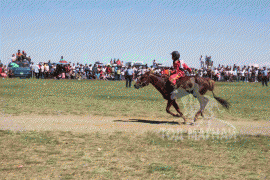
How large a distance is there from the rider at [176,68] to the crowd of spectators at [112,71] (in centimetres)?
3143

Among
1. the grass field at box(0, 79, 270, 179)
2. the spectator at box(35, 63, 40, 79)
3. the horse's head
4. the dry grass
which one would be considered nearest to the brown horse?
the horse's head

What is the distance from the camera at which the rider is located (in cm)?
1045

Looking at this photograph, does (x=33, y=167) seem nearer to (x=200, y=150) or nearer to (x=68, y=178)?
(x=68, y=178)

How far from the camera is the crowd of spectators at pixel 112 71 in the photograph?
4450cm

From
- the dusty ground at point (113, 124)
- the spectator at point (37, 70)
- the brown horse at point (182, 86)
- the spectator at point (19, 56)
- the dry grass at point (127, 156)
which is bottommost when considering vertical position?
the dry grass at point (127, 156)


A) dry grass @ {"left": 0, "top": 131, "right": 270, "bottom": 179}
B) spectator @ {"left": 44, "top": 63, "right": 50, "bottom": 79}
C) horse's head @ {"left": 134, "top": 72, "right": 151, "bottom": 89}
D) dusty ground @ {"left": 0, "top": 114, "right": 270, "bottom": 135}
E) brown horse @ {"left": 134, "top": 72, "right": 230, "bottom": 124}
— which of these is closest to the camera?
dry grass @ {"left": 0, "top": 131, "right": 270, "bottom": 179}

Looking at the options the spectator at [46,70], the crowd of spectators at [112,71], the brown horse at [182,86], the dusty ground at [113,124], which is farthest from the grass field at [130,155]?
the spectator at [46,70]

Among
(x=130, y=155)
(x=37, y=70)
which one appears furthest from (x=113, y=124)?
(x=37, y=70)

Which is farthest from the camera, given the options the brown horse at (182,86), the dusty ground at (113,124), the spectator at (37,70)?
the spectator at (37,70)

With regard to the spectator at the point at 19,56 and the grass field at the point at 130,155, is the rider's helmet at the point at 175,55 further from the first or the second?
the spectator at the point at 19,56

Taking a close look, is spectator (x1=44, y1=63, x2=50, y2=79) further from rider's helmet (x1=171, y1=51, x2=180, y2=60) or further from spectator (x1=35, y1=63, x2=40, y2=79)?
rider's helmet (x1=171, y1=51, x2=180, y2=60)

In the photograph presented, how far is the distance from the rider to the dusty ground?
1.41 m

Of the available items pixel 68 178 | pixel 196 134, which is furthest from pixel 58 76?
pixel 68 178

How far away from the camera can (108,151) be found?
7.07 metres
